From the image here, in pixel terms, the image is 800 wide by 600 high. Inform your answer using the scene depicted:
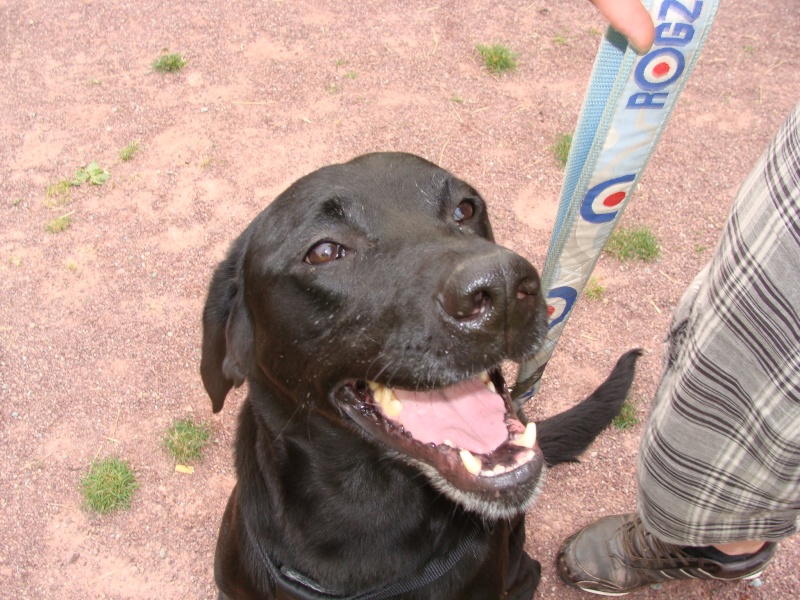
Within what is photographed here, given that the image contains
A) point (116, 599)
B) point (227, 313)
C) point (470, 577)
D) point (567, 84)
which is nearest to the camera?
point (470, 577)

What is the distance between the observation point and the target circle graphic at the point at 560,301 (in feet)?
9.37

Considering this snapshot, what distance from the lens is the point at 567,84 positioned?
19.1ft

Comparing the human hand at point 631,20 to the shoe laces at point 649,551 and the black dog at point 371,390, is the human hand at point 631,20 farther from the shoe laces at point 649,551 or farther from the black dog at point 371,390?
the shoe laces at point 649,551

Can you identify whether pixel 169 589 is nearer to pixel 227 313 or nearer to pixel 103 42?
pixel 227 313

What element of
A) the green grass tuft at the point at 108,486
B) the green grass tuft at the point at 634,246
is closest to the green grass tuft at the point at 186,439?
the green grass tuft at the point at 108,486

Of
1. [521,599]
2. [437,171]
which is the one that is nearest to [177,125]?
[437,171]

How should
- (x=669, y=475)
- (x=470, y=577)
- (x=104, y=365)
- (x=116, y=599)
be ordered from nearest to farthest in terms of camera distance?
(x=669, y=475) → (x=470, y=577) → (x=116, y=599) → (x=104, y=365)

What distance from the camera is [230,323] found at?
257 cm

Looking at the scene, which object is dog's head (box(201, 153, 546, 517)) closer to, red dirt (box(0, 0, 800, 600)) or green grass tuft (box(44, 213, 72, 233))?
red dirt (box(0, 0, 800, 600))

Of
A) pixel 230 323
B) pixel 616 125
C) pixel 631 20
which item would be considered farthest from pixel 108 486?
pixel 631 20

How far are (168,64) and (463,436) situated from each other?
16.1ft

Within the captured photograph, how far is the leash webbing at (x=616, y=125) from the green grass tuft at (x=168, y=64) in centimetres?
433

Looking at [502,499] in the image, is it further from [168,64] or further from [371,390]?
[168,64]

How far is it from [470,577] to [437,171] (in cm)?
141
